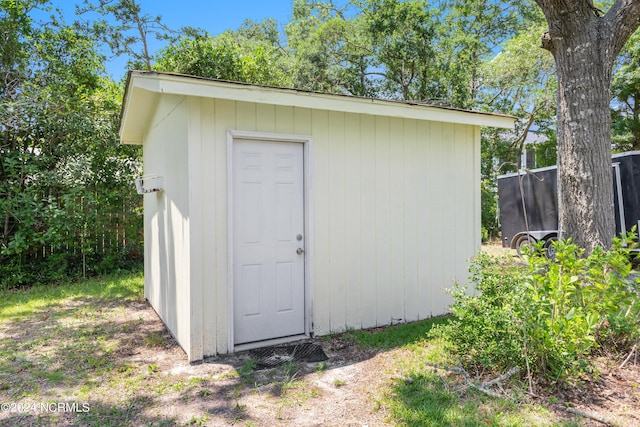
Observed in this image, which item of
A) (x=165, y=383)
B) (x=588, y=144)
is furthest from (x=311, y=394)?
(x=588, y=144)

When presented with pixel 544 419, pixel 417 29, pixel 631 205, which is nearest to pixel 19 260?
pixel 544 419

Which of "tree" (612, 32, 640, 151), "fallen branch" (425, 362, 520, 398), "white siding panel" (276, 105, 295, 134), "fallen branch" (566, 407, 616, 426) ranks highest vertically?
"tree" (612, 32, 640, 151)

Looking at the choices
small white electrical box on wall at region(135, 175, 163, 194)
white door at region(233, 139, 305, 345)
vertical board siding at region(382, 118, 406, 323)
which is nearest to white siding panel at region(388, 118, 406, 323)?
vertical board siding at region(382, 118, 406, 323)

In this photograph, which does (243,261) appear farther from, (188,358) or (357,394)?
(357,394)

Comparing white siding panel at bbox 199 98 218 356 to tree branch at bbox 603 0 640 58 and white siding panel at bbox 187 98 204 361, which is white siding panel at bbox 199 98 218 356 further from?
tree branch at bbox 603 0 640 58

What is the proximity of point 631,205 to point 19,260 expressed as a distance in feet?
33.1

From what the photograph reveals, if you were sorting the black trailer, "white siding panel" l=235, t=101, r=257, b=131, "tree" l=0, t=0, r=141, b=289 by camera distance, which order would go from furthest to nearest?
the black trailer < "tree" l=0, t=0, r=141, b=289 < "white siding panel" l=235, t=101, r=257, b=131

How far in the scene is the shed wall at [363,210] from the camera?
347 cm

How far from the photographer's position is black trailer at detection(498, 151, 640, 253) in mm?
6609

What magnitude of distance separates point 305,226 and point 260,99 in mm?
1271

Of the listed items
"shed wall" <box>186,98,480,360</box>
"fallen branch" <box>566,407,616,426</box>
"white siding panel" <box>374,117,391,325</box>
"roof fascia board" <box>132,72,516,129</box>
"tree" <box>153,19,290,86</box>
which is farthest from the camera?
"tree" <box>153,19,290,86</box>

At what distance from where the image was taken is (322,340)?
12.8 feet

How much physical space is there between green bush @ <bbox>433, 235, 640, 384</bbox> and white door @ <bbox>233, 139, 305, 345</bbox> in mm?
1513

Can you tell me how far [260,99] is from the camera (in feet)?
11.2
